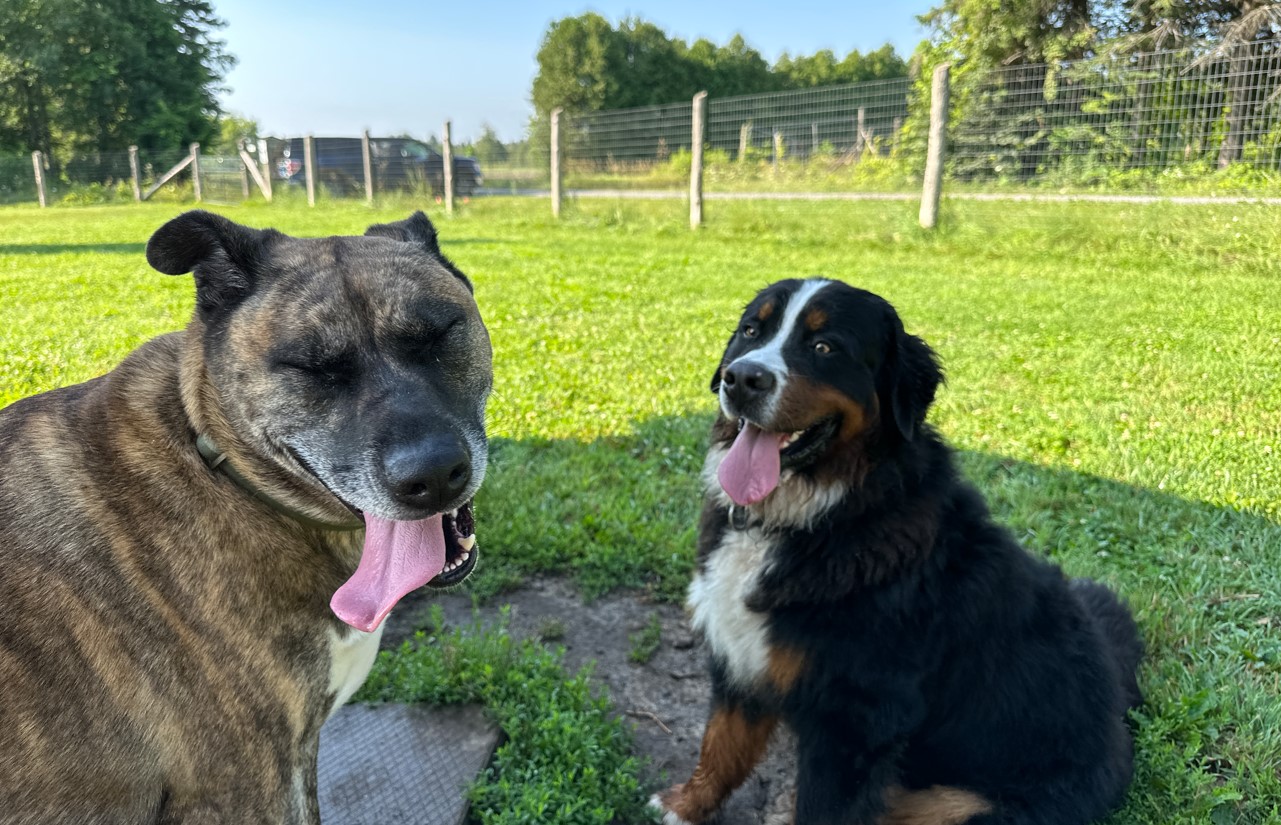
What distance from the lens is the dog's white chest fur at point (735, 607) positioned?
2.31m

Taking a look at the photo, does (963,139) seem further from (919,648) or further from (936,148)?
(919,648)

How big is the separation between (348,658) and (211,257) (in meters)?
1.03

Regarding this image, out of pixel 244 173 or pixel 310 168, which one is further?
pixel 244 173

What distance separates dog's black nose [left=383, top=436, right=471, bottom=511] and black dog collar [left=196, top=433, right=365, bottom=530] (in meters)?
0.29

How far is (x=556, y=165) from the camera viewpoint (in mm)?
16109

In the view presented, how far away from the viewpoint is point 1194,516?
3746 mm

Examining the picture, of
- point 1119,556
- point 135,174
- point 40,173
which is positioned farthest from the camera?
point 135,174

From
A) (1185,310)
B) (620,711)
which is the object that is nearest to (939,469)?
(620,711)

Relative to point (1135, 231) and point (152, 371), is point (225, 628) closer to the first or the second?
point (152, 371)

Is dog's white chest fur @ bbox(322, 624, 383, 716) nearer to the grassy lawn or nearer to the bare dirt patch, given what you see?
the bare dirt patch

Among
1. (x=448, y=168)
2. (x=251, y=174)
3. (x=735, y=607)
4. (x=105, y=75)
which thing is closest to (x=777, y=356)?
(x=735, y=607)

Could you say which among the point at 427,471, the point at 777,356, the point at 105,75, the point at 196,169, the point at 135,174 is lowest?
the point at 427,471

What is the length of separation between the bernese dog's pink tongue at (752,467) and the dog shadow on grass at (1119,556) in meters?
1.09

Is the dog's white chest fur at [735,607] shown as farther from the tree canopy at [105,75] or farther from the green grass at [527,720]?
the tree canopy at [105,75]
